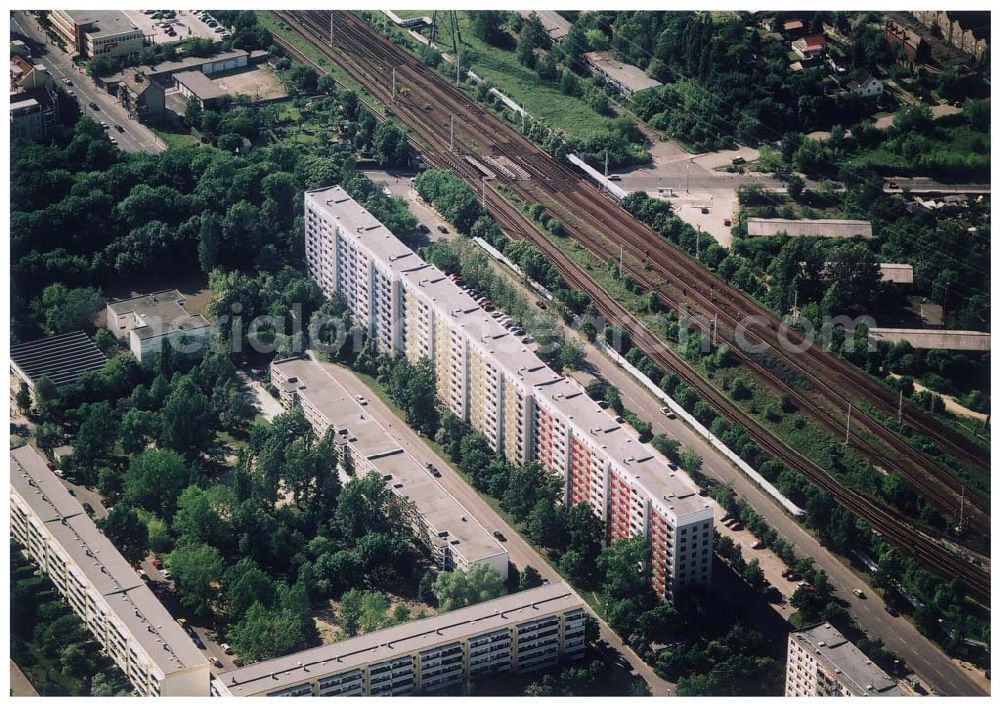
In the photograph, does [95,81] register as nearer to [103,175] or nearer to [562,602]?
[103,175]

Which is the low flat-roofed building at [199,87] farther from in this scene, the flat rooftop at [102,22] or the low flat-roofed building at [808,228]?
the low flat-roofed building at [808,228]

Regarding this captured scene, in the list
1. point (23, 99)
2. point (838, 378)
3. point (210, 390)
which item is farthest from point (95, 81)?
point (838, 378)

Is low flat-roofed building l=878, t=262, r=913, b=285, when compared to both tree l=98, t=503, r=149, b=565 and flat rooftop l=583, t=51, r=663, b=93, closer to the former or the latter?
flat rooftop l=583, t=51, r=663, b=93

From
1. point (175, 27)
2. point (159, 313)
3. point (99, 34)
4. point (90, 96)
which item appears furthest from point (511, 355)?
point (175, 27)

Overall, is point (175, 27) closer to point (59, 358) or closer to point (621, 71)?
point (621, 71)

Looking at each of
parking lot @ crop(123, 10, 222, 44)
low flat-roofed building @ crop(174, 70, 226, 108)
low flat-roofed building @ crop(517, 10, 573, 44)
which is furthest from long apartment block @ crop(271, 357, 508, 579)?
low flat-roofed building @ crop(517, 10, 573, 44)
